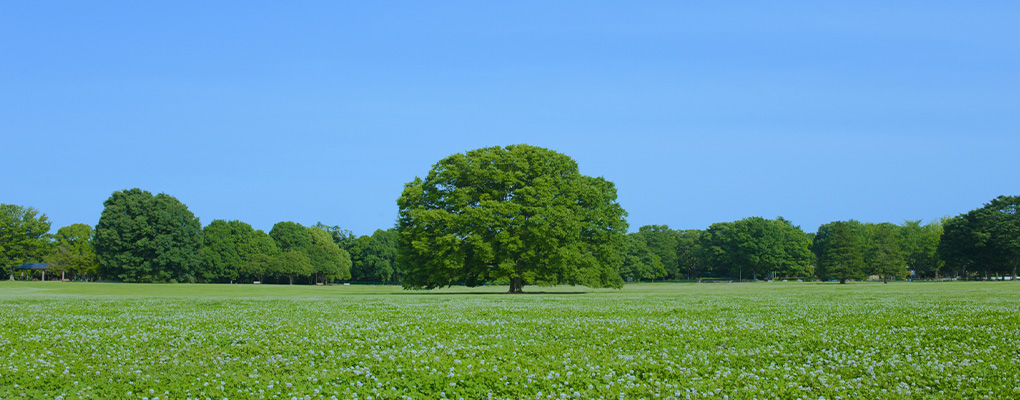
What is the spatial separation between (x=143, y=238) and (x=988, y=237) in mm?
128439

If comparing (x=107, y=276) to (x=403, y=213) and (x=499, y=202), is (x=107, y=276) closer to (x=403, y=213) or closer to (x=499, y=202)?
(x=403, y=213)

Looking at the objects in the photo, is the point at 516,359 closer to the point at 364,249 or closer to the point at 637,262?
the point at 637,262

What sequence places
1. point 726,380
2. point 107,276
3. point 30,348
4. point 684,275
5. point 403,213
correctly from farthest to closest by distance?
point 684,275, point 107,276, point 403,213, point 30,348, point 726,380

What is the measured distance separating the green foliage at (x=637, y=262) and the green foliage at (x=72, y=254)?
3576 inches

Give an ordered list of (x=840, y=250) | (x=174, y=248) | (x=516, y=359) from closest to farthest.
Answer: (x=516, y=359), (x=174, y=248), (x=840, y=250)

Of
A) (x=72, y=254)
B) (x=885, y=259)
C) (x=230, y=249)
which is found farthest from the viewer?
(x=230, y=249)

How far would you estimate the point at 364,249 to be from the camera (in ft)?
514

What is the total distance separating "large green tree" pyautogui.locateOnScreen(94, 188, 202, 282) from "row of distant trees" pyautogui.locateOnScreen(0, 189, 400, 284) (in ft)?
0.43

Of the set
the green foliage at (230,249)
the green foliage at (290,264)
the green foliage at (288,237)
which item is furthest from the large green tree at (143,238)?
the green foliage at (288,237)

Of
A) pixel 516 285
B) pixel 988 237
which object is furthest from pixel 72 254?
pixel 988 237

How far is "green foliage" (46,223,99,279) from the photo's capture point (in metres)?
119

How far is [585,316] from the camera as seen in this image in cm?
2244

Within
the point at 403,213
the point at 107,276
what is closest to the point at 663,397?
the point at 403,213

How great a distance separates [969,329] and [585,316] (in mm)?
10448
